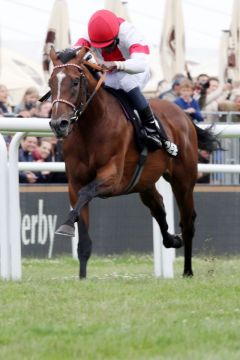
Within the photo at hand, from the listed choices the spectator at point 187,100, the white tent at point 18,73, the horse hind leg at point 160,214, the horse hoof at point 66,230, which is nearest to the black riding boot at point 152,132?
the horse hind leg at point 160,214

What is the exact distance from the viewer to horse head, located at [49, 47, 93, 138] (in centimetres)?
760

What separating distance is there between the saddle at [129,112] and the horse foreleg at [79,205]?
0.77 meters

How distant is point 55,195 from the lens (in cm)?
1212

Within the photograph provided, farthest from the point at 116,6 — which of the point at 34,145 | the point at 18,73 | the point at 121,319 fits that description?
the point at 121,319

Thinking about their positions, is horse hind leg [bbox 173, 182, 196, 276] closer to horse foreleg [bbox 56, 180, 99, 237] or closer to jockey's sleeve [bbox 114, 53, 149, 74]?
jockey's sleeve [bbox 114, 53, 149, 74]

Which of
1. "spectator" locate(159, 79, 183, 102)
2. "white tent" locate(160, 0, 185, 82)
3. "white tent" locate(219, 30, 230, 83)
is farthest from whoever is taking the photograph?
"white tent" locate(219, 30, 230, 83)

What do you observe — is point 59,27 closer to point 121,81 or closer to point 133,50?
point 121,81

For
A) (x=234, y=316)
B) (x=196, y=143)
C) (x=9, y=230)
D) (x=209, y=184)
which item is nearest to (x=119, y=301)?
(x=234, y=316)

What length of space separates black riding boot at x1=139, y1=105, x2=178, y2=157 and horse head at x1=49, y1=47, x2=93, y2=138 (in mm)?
736

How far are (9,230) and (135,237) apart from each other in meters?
4.45

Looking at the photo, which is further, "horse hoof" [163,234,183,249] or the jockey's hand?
"horse hoof" [163,234,183,249]

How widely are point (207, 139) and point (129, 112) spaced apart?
1.44 metres

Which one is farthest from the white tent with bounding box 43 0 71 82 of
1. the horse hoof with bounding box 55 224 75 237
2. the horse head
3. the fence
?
the horse hoof with bounding box 55 224 75 237

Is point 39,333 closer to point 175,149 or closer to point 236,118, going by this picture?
point 175,149
